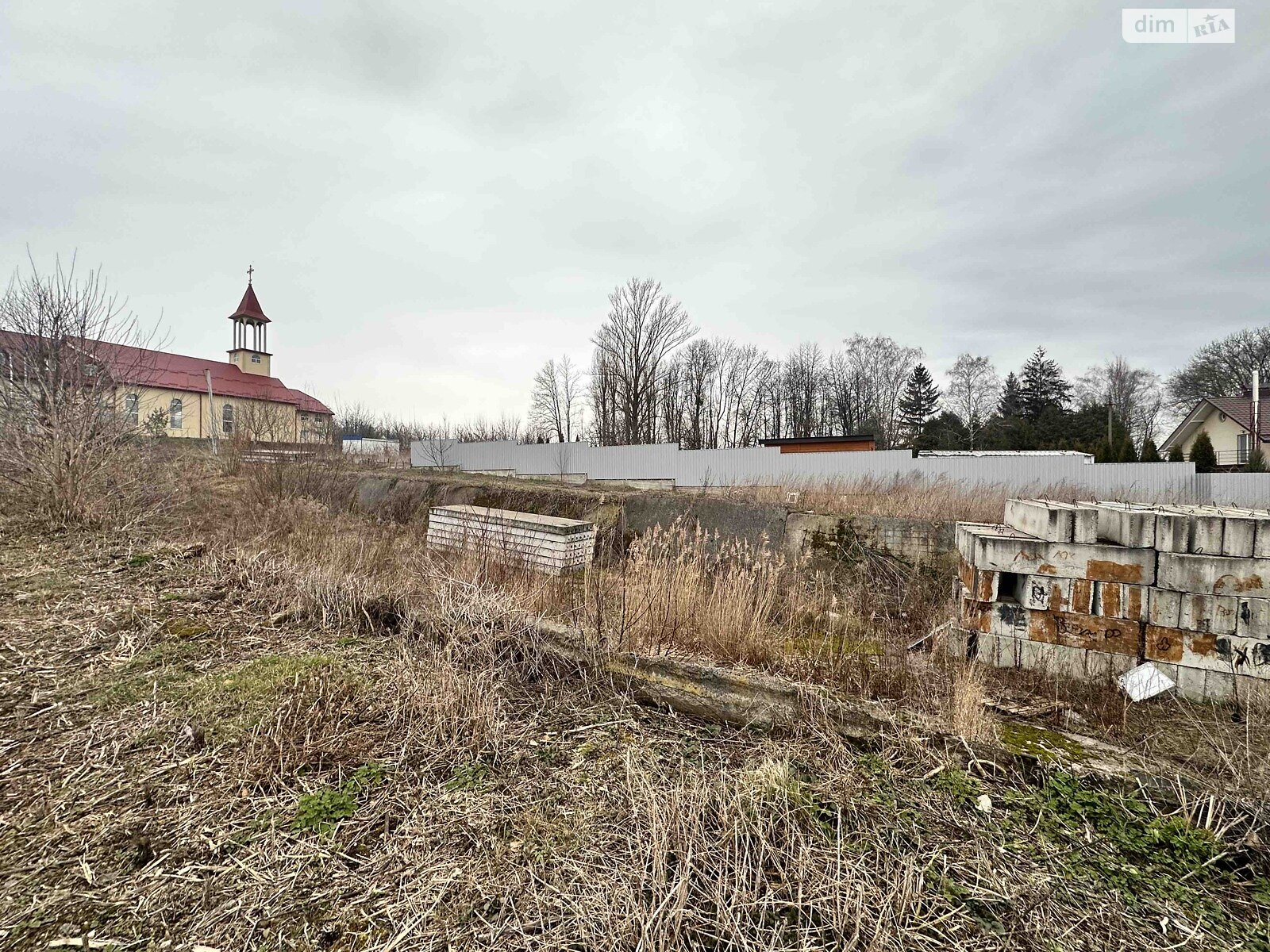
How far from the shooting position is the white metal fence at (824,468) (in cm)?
1248

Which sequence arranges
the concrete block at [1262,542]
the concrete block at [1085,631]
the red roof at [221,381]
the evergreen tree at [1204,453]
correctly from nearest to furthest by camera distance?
the concrete block at [1262,542] → the concrete block at [1085,631] → the evergreen tree at [1204,453] → the red roof at [221,381]

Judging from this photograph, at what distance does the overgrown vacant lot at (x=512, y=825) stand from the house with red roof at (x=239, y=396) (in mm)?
8514

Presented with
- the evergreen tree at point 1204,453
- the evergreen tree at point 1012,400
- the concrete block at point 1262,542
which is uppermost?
the evergreen tree at point 1012,400

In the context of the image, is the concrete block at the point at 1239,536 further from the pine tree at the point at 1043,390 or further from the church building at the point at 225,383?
the pine tree at the point at 1043,390

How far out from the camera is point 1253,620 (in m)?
2.72

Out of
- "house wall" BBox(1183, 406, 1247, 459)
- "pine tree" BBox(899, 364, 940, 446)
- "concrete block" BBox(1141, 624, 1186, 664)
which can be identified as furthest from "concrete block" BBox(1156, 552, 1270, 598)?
"pine tree" BBox(899, 364, 940, 446)

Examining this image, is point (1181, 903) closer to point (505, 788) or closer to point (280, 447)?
point (505, 788)

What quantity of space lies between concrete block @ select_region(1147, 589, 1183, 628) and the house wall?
35285 millimetres

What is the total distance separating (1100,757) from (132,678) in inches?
189

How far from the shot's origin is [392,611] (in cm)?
412

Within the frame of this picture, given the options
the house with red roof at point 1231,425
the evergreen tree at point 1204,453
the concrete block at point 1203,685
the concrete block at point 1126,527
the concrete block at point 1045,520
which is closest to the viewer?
the concrete block at point 1203,685

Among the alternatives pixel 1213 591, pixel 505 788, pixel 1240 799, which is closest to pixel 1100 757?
pixel 1240 799

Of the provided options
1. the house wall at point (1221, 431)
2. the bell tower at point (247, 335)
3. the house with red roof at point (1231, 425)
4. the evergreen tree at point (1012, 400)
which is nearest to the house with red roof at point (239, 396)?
the bell tower at point (247, 335)

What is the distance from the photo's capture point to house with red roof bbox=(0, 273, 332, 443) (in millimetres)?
11695
